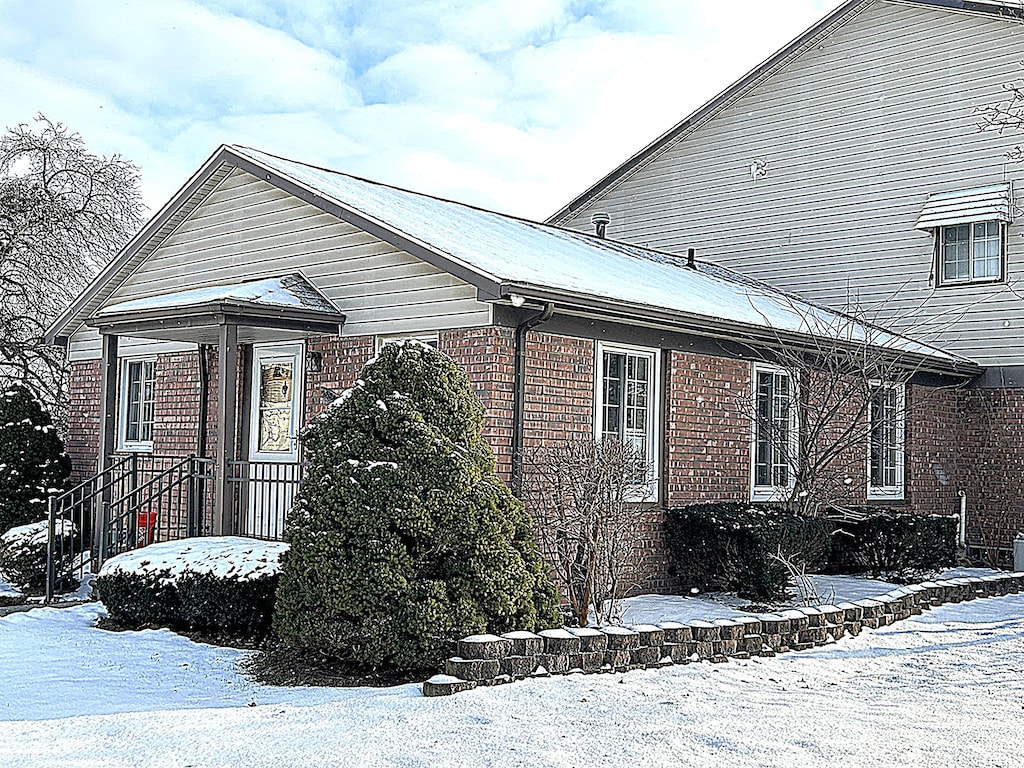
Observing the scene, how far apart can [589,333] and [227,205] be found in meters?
5.11

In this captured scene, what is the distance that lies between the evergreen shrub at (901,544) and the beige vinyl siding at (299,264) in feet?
18.7

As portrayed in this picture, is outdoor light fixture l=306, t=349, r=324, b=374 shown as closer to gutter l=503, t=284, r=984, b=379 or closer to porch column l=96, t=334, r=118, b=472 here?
porch column l=96, t=334, r=118, b=472

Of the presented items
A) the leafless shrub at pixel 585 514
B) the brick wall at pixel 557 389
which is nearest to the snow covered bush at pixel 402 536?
the leafless shrub at pixel 585 514

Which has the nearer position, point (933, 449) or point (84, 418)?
point (84, 418)

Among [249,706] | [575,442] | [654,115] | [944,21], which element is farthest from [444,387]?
[654,115]

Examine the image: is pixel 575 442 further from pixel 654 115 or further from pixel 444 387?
pixel 654 115

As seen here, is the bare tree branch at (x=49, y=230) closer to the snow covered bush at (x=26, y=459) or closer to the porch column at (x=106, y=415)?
the snow covered bush at (x=26, y=459)

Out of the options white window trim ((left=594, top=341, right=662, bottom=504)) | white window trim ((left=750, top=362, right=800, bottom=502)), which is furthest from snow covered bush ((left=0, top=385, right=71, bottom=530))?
white window trim ((left=750, top=362, right=800, bottom=502))

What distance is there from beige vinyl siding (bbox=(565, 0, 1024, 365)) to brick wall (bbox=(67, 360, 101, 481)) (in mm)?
9640

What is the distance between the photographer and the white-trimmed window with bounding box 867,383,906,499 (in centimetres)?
1547

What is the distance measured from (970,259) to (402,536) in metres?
11.9

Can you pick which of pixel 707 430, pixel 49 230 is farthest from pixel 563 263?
pixel 49 230

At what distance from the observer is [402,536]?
846 cm

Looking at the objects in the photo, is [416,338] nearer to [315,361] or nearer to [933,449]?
[315,361]
